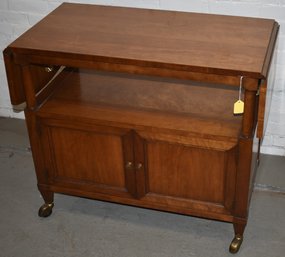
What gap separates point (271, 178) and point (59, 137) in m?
1.05

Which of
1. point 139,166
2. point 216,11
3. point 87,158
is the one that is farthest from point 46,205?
point 216,11

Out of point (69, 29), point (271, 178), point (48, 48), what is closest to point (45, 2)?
point (69, 29)

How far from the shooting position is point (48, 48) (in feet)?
6.89

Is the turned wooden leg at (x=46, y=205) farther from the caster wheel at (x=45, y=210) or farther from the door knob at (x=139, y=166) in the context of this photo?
the door knob at (x=139, y=166)

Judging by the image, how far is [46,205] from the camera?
2543mm

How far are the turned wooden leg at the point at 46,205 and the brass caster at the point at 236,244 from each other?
0.83m

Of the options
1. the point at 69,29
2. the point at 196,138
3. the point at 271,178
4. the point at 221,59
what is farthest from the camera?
the point at 271,178

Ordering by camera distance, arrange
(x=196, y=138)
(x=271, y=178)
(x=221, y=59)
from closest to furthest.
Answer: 1. (x=221, y=59)
2. (x=196, y=138)
3. (x=271, y=178)

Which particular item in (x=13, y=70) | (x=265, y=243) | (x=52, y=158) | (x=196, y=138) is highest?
(x=13, y=70)

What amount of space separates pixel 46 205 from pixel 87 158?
1.19ft

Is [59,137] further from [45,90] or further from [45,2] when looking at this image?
[45,2]

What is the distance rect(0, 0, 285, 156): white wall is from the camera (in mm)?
2486

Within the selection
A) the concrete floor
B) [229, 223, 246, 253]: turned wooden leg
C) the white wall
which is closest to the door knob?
the concrete floor

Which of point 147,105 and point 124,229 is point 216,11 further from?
point 124,229
